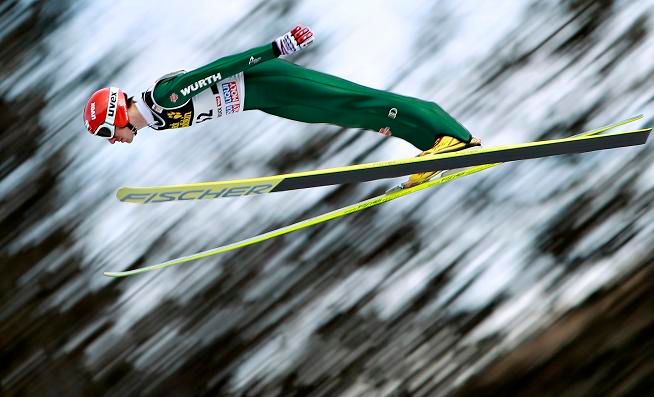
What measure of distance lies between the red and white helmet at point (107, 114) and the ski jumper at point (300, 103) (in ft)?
0.39

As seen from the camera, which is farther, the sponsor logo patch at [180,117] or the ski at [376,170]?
the sponsor logo patch at [180,117]

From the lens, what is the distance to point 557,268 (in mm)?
4910

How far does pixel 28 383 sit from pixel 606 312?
3.37m

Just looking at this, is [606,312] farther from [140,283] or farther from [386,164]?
[140,283]

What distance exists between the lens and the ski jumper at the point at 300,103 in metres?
3.77

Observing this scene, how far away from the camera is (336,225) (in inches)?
201

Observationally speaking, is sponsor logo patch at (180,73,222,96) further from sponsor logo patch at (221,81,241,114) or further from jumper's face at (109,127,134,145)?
jumper's face at (109,127,134,145)

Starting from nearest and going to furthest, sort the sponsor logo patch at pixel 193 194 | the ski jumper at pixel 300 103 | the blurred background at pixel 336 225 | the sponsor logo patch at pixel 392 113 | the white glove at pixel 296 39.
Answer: the white glove at pixel 296 39
the sponsor logo patch at pixel 193 194
the ski jumper at pixel 300 103
the sponsor logo patch at pixel 392 113
the blurred background at pixel 336 225

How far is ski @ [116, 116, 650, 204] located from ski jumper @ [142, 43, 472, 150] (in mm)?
183

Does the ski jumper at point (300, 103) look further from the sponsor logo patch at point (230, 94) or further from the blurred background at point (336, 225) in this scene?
the blurred background at point (336, 225)

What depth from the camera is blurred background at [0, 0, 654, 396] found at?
16.1 feet

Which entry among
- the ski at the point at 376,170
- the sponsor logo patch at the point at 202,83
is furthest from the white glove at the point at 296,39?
the ski at the point at 376,170

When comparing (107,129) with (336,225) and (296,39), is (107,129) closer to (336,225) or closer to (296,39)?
(296,39)

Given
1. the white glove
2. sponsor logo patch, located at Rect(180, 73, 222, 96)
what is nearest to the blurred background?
sponsor logo patch, located at Rect(180, 73, 222, 96)
